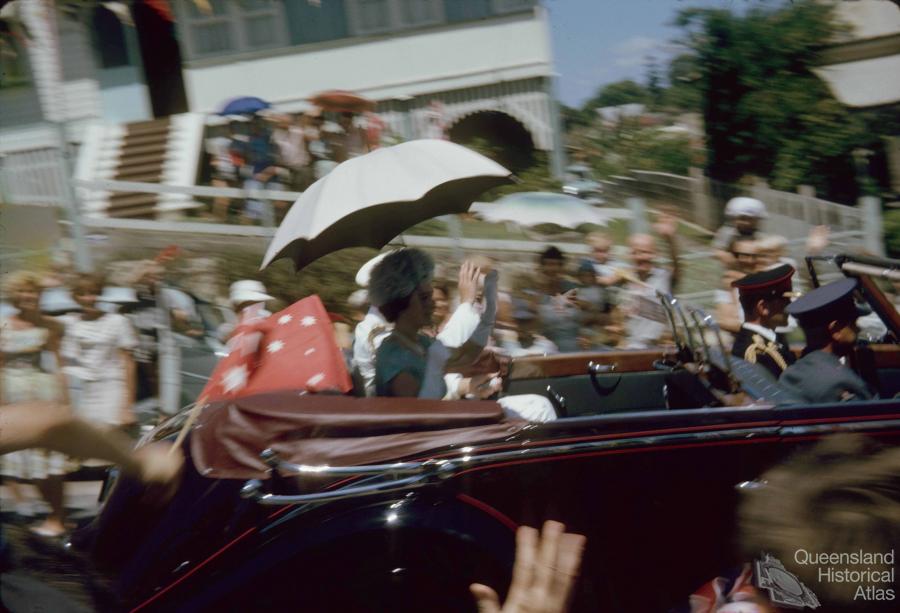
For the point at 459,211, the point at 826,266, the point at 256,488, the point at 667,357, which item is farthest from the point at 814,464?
the point at 826,266

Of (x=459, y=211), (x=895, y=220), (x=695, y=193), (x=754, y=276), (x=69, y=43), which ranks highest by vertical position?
(x=69, y=43)

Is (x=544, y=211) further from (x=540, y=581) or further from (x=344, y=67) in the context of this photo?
(x=344, y=67)

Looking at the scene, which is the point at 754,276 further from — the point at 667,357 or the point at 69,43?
the point at 69,43

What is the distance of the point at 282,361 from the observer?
3674 mm

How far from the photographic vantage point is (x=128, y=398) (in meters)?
6.69

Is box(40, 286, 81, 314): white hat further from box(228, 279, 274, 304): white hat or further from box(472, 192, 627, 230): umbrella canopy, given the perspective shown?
box(472, 192, 627, 230): umbrella canopy

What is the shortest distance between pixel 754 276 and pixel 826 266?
4146 mm

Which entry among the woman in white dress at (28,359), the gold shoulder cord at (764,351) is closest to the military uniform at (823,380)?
the gold shoulder cord at (764,351)

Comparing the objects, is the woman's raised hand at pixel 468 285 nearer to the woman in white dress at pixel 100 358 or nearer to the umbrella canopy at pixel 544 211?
the umbrella canopy at pixel 544 211

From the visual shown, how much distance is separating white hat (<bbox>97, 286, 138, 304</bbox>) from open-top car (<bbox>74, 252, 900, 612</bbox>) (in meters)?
4.06

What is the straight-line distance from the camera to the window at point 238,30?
1501cm

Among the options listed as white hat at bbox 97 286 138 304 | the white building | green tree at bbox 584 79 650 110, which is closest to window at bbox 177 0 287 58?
A: the white building

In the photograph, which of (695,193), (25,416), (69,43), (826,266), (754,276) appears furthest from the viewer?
(69,43)

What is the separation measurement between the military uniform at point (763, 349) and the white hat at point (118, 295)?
4.32 metres
